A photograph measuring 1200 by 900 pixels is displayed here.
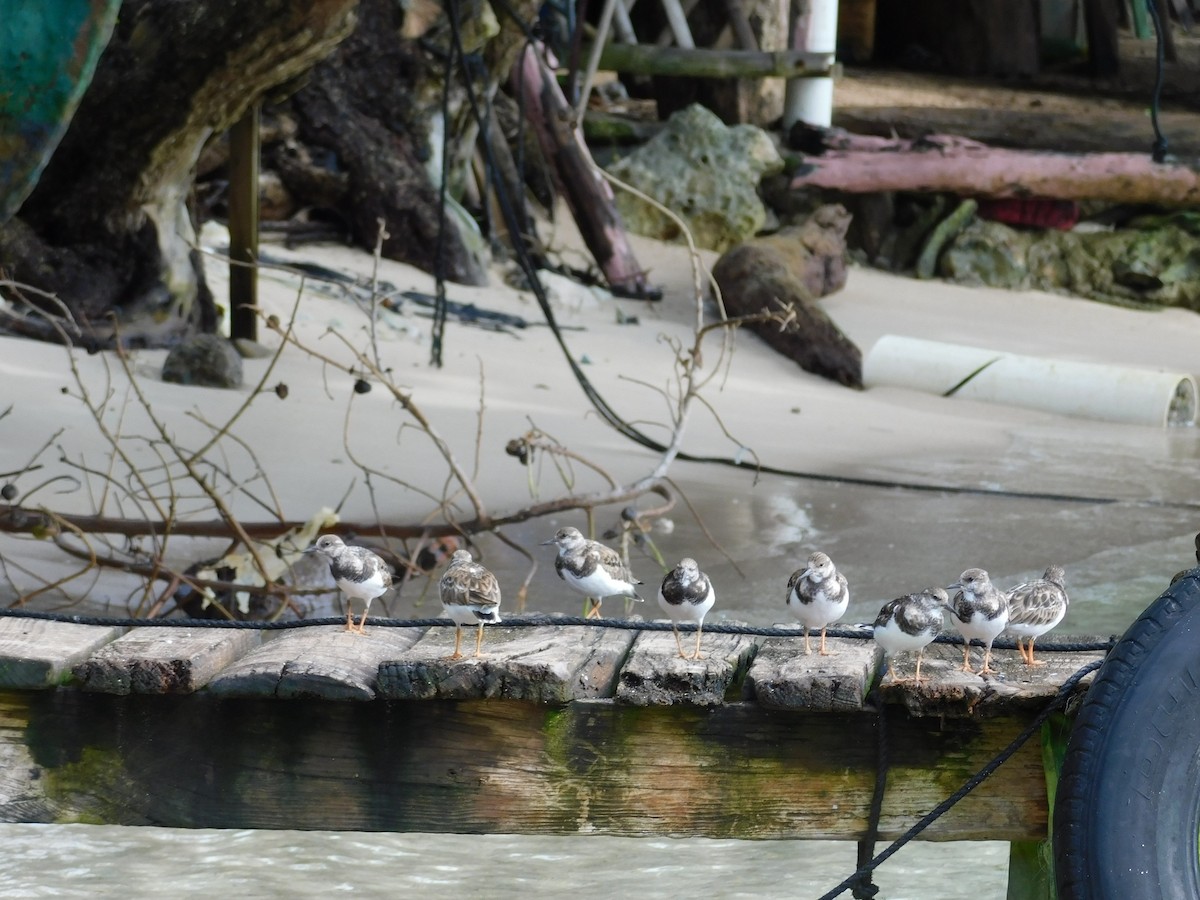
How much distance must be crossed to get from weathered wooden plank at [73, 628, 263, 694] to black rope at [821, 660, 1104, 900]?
1281mm

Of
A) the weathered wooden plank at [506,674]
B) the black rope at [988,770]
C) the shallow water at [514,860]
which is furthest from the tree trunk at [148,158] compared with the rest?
the black rope at [988,770]

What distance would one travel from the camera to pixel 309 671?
298 centimetres

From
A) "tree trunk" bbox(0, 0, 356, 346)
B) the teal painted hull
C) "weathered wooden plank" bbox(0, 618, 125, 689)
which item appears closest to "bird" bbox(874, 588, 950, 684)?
"weathered wooden plank" bbox(0, 618, 125, 689)

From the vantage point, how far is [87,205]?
28.4ft

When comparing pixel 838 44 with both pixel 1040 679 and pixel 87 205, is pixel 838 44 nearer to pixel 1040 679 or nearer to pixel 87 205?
pixel 87 205

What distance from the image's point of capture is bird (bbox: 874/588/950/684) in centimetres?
300

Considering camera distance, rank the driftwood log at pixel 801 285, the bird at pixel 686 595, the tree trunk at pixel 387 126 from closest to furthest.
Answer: the bird at pixel 686 595, the driftwood log at pixel 801 285, the tree trunk at pixel 387 126

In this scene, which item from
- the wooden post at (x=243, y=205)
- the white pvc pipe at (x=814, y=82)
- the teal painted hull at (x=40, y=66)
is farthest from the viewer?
the white pvc pipe at (x=814, y=82)

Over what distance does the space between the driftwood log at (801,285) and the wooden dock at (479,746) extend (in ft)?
23.8

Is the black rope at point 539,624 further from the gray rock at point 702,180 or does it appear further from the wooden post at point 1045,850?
the gray rock at point 702,180

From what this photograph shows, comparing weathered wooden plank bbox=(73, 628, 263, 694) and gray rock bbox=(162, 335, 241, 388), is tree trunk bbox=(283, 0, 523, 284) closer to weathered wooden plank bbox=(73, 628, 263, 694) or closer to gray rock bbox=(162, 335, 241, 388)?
gray rock bbox=(162, 335, 241, 388)

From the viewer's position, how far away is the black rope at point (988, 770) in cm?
294

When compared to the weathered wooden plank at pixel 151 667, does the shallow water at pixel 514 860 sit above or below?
below

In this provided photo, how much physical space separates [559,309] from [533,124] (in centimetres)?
160
